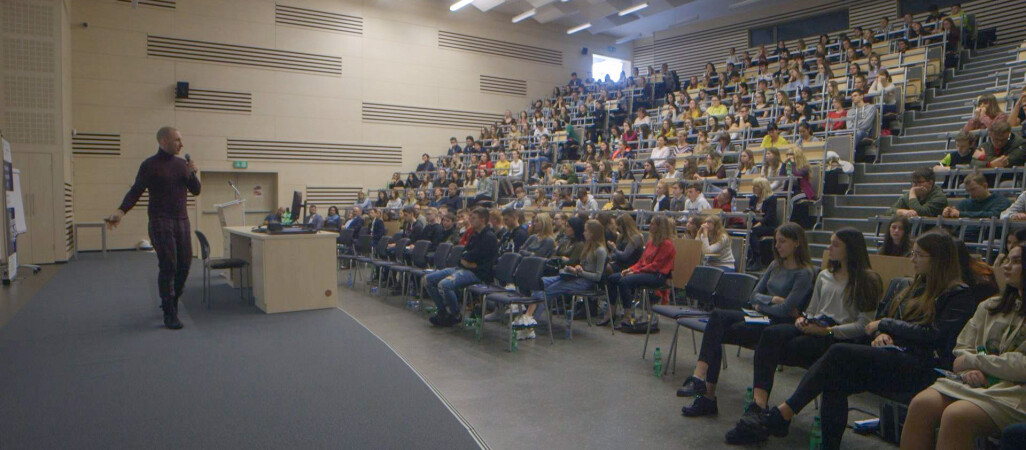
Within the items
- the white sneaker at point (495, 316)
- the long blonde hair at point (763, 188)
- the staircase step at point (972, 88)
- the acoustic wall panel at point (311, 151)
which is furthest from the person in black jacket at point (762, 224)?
the acoustic wall panel at point (311, 151)

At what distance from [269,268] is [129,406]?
2484 mm

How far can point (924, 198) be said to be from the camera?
219 inches

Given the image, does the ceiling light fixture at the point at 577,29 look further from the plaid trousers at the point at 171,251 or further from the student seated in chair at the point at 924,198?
the plaid trousers at the point at 171,251

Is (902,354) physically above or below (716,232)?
below

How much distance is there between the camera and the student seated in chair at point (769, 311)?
367 cm

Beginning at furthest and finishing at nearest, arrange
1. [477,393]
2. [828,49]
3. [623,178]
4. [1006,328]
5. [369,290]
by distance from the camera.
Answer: [828,49] → [623,178] → [369,290] → [477,393] → [1006,328]

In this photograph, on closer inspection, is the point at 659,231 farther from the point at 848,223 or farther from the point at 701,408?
the point at 848,223

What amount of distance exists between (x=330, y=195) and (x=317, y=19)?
451cm

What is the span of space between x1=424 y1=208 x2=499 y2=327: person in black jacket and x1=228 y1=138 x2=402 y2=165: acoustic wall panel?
10195 millimetres

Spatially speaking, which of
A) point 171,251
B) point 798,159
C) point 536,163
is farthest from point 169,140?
point 536,163

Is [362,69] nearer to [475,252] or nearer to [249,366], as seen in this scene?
[475,252]

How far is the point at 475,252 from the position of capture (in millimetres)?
Result: 5969

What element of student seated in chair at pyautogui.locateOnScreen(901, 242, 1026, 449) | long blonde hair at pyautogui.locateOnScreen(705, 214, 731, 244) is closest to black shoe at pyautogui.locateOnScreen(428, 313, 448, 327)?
long blonde hair at pyautogui.locateOnScreen(705, 214, 731, 244)

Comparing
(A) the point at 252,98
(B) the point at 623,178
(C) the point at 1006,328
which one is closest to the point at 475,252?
(C) the point at 1006,328
